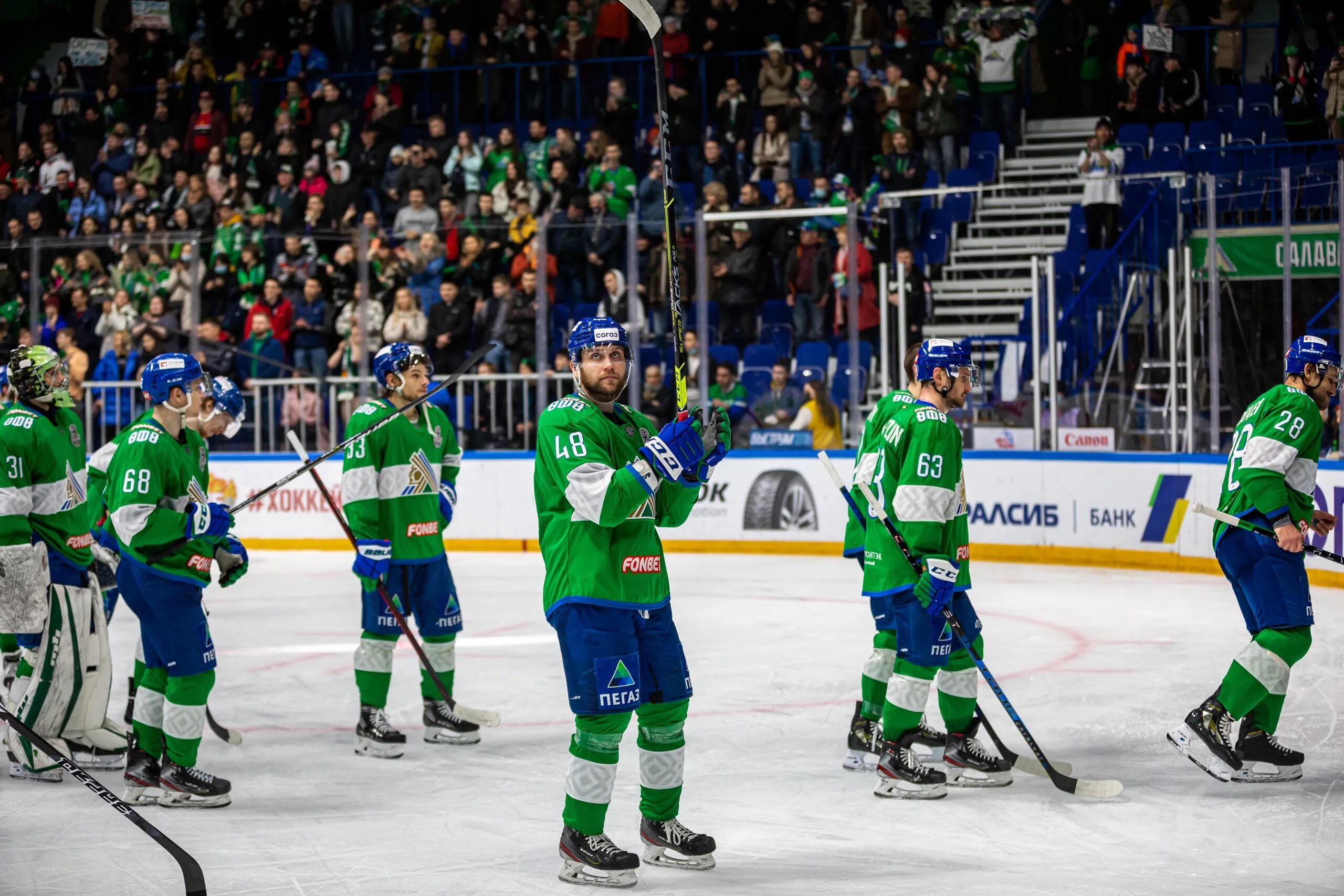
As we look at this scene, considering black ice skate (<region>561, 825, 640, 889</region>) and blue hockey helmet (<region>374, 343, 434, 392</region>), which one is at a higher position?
blue hockey helmet (<region>374, 343, 434, 392</region>)

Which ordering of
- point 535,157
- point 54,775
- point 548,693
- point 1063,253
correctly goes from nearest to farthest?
point 54,775 → point 548,693 → point 1063,253 → point 535,157

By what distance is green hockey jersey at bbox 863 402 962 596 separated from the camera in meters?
5.24

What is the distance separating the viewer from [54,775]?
18.8 feet

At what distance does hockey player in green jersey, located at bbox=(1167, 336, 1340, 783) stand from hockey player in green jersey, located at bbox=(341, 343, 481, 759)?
2.85m

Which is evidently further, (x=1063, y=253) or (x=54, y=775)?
(x=1063, y=253)

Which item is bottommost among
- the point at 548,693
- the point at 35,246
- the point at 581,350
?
the point at 548,693

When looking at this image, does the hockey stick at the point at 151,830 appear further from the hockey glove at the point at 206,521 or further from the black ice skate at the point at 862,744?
the black ice skate at the point at 862,744

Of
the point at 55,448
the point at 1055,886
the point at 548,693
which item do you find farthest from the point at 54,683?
the point at 1055,886

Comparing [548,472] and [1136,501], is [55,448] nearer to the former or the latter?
[548,472]

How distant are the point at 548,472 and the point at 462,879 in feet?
3.80

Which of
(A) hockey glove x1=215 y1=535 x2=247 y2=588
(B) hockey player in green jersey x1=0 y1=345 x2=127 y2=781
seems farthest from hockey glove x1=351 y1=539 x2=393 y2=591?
(B) hockey player in green jersey x1=0 y1=345 x2=127 y2=781

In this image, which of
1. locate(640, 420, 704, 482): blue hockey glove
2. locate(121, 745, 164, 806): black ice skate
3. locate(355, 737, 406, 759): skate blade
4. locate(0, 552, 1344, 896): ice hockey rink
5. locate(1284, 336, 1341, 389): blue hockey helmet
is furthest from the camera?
locate(355, 737, 406, 759): skate blade

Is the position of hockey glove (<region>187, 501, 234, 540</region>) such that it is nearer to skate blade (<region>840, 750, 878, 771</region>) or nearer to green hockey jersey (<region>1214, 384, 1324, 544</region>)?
skate blade (<region>840, 750, 878, 771</region>)

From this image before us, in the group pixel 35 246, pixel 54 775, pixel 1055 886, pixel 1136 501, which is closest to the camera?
pixel 1055 886
